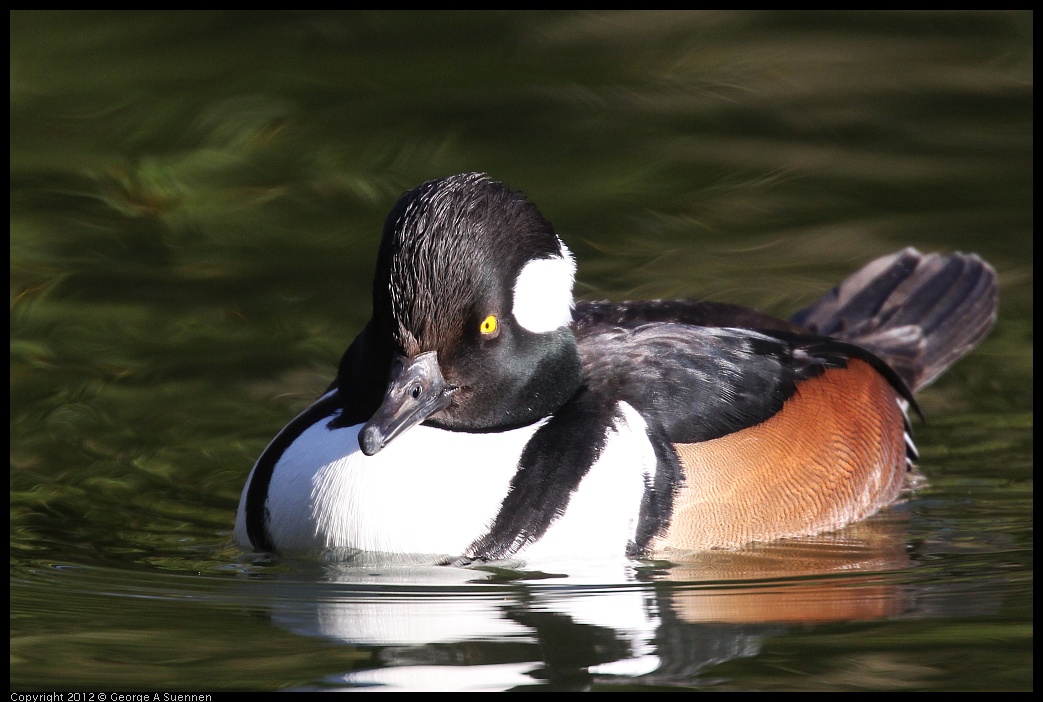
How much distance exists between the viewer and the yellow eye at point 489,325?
240 inches

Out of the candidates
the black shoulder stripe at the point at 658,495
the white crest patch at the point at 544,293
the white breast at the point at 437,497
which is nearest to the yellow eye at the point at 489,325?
the white crest patch at the point at 544,293

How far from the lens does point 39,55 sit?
11359 millimetres

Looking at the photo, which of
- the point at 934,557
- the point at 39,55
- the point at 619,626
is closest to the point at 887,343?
the point at 934,557

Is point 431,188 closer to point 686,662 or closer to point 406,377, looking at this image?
point 406,377

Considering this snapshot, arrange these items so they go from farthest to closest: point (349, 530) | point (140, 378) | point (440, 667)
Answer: point (140, 378), point (349, 530), point (440, 667)

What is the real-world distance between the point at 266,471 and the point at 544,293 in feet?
4.85

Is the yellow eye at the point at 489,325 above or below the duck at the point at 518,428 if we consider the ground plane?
above

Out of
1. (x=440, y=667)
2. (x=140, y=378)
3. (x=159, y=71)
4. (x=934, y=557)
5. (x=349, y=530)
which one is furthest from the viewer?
(x=159, y=71)

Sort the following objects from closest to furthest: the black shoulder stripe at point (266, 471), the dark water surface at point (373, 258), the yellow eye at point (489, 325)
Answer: the dark water surface at point (373, 258) < the yellow eye at point (489, 325) < the black shoulder stripe at point (266, 471)

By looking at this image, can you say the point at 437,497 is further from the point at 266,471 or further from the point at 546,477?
the point at 266,471

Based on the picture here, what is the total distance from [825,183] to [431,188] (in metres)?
5.34

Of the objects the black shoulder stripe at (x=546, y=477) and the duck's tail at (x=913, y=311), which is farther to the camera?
the duck's tail at (x=913, y=311)

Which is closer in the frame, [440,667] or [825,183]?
[440,667]

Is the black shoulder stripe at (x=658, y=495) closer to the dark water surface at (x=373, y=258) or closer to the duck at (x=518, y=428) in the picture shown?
the duck at (x=518, y=428)
